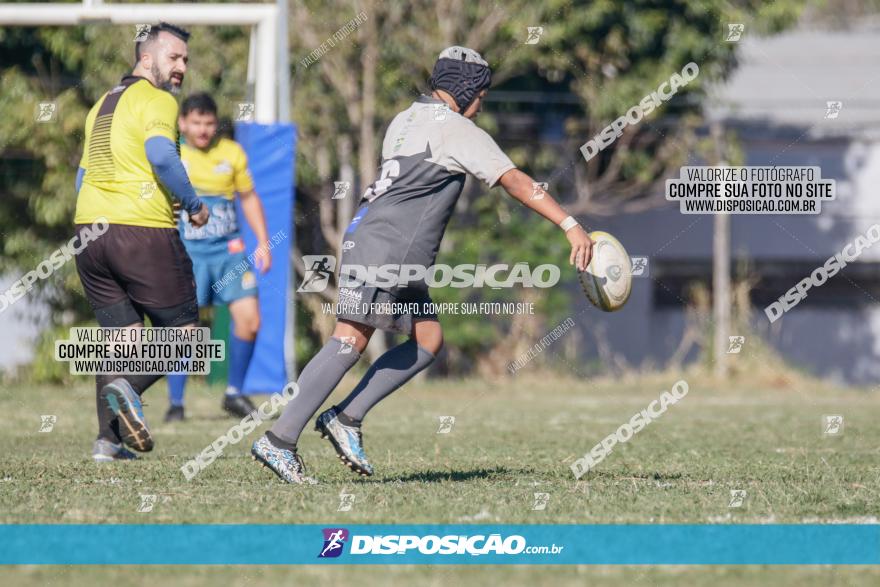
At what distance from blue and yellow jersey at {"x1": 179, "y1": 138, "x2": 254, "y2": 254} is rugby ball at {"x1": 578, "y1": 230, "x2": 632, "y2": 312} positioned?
4.74m

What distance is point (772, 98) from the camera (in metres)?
23.7

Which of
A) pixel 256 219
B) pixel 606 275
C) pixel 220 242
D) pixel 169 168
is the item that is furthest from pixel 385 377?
pixel 256 219

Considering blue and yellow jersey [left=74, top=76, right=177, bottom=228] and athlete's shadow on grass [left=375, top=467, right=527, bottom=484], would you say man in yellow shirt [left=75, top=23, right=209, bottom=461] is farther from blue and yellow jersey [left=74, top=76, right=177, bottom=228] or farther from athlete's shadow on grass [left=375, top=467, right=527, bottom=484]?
athlete's shadow on grass [left=375, top=467, right=527, bottom=484]

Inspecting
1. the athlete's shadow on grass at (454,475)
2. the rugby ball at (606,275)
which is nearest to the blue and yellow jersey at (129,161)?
the athlete's shadow on grass at (454,475)

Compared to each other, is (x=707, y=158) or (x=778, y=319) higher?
(x=707, y=158)

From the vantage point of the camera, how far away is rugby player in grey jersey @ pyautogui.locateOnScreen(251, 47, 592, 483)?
615cm

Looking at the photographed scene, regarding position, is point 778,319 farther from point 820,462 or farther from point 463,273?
point 820,462

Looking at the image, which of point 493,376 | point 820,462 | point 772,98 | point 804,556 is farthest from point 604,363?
point 804,556

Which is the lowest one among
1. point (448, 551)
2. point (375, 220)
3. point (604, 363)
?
point (604, 363)

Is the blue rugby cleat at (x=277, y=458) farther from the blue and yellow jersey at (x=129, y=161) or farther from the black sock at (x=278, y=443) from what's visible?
the blue and yellow jersey at (x=129, y=161)

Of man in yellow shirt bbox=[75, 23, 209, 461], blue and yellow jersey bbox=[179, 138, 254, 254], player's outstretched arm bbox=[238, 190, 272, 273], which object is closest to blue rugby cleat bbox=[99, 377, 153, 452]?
man in yellow shirt bbox=[75, 23, 209, 461]

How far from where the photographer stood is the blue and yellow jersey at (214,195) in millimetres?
10461

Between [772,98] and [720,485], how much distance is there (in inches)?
720

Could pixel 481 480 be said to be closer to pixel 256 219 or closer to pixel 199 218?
pixel 199 218
